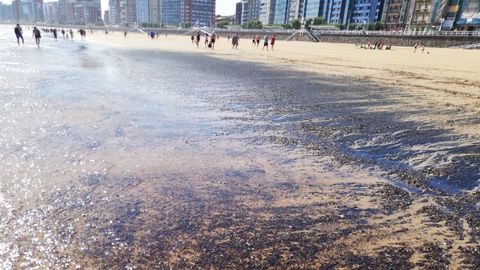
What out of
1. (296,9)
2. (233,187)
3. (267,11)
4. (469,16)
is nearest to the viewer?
(233,187)

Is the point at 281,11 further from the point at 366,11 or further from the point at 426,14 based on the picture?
the point at 426,14

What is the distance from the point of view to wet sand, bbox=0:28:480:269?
9.92 feet

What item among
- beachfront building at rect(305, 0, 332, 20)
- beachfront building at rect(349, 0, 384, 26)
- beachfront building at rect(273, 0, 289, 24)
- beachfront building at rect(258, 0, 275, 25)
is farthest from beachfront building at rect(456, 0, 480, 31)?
beachfront building at rect(258, 0, 275, 25)

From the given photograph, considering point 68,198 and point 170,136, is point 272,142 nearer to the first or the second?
point 170,136

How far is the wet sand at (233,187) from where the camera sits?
119 inches

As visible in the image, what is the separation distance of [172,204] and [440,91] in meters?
11.9

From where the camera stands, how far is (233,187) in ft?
14.4

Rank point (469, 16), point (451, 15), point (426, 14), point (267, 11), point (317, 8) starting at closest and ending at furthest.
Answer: point (469, 16) < point (451, 15) < point (426, 14) < point (317, 8) < point (267, 11)

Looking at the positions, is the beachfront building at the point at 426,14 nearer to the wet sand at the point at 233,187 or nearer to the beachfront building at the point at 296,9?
the beachfront building at the point at 296,9

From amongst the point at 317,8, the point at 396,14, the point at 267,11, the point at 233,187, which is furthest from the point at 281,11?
the point at 233,187

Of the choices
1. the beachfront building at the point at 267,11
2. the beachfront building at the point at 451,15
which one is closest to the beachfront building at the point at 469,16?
the beachfront building at the point at 451,15

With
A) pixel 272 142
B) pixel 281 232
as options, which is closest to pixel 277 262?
pixel 281 232

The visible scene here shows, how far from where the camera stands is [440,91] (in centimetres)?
1239

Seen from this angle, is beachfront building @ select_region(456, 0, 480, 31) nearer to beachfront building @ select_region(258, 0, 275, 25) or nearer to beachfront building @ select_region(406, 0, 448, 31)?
beachfront building @ select_region(406, 0, 448, 31)
